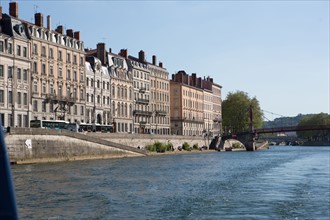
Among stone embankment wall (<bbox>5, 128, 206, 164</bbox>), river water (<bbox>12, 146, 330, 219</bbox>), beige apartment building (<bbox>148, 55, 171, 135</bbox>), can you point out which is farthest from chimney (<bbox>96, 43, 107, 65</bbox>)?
river water (<bbox>12, 146, 330, 219</bbox>)

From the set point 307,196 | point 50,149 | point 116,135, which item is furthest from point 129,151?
point 307,196

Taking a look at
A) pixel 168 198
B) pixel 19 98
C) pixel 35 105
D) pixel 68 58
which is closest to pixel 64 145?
pixel 19 98

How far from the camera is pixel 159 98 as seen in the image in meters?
117

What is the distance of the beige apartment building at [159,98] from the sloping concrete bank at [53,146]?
41004mm

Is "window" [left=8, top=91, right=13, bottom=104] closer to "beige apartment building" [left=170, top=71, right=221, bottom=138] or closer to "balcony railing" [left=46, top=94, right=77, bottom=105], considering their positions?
"balcony railing" [left=46, top=94, right=77, bottom=105]

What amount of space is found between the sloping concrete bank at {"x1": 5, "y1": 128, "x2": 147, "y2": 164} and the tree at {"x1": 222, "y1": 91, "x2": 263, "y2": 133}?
84.9m

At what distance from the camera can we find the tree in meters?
151

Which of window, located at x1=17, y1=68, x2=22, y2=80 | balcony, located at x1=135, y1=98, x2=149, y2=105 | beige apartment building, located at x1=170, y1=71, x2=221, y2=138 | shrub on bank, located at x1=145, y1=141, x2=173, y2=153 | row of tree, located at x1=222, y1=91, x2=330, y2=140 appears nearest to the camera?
window, located at x1=17, y1=68, x2=22, y2=80

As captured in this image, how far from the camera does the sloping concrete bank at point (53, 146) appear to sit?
4992cm

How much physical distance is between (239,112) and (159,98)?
144 ft

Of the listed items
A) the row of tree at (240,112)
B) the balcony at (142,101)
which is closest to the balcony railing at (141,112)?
the balcony at (142,101)

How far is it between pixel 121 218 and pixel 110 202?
4.17 metres

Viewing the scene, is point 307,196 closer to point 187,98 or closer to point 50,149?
point 50,149

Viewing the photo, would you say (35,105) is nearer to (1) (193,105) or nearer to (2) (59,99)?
(2) (59,99)
